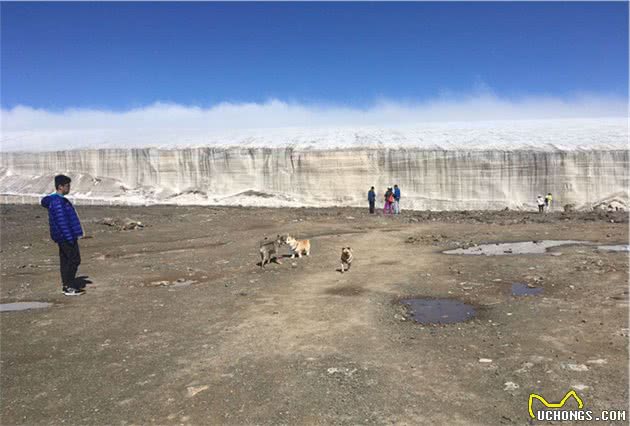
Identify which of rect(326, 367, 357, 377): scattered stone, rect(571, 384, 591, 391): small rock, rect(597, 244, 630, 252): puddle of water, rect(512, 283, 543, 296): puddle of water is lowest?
rect(597, 244, 630, 252): puddle of water

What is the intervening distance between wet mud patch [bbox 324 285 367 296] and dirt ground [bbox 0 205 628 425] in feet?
0.10

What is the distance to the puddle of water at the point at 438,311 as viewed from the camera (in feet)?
19.4

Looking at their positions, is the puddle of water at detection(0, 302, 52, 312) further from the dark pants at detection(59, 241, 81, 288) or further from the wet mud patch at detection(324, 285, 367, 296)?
the wet mud patch at detection(324, 285, 367, 296)

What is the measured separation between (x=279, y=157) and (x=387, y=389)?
2638 centimetres

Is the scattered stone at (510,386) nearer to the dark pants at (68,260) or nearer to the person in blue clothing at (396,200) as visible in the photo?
the dark pants at (68,260)

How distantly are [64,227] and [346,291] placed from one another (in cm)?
422

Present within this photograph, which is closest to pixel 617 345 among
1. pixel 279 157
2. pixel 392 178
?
pixel 392 178

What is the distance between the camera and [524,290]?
24.1 feet

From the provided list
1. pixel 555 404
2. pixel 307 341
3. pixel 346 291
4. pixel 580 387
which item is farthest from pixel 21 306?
pixel 580 387

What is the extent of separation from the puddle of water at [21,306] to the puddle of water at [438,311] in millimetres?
4988

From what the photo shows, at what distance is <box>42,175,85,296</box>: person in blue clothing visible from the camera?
682 centimetres

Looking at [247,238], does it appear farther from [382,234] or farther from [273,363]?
[273,363]

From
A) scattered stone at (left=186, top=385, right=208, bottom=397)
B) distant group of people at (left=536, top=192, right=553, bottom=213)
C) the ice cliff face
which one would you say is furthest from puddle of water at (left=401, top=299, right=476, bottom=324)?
the ice cliff face

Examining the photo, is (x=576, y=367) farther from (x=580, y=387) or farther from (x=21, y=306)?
(x=21, y=306)
